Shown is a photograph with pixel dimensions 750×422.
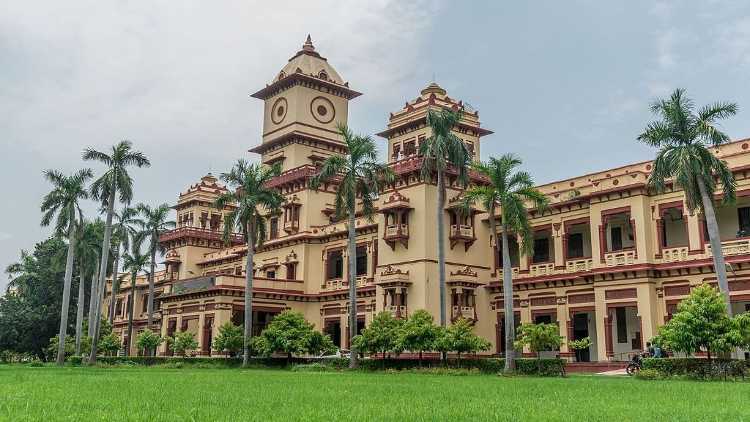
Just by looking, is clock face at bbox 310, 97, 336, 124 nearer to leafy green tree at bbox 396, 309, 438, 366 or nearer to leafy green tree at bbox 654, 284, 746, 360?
leafy green tree at bbox 396, 309, 438, 366

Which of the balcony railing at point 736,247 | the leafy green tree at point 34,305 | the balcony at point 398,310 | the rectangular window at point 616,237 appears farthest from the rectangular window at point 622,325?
the leafy green tree at point 34,305

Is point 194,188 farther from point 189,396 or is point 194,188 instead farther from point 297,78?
point 189,396

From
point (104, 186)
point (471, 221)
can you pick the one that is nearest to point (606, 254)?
point (471, 221)

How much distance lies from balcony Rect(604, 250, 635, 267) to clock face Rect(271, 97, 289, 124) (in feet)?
100

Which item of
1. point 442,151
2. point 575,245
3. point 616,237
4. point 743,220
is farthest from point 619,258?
point 442,151

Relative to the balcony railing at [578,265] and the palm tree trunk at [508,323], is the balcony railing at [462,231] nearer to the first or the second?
the balcony railing at [578,265]

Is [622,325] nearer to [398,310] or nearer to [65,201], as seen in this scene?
[398,310]

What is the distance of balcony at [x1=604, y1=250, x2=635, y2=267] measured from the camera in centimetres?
3881

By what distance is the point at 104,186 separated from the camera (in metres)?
49.8

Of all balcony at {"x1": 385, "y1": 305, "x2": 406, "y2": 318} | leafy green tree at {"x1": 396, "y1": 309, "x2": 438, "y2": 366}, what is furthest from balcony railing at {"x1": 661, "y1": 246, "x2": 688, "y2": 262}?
balcony at {"x1": 385, "y1": 305, "x2": 406, "y2": 318}

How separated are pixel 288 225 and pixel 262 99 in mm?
13313

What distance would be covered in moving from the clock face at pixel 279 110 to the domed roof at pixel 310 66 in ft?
6.13

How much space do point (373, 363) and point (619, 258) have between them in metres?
14.5

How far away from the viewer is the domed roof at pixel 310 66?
60.5 meters
